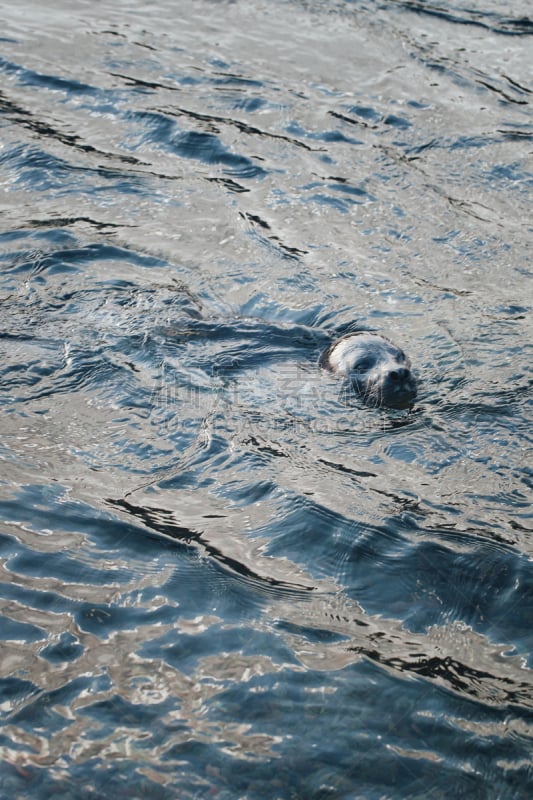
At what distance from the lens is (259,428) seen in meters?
5.33

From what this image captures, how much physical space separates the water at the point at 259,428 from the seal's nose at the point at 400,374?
19 cm

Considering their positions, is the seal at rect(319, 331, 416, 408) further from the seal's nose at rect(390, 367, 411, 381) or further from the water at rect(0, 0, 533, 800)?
the water at rect(0, 0, 533, 800)

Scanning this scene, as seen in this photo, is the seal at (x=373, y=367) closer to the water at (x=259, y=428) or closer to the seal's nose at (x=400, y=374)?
the seal's nose at (x=400, y=374)

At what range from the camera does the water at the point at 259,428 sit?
11.4 feet

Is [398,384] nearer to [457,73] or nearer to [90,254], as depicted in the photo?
[90,254]

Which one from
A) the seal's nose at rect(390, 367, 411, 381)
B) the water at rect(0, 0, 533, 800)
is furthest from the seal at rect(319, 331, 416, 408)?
the water at rect(0, 0, 533, 800)

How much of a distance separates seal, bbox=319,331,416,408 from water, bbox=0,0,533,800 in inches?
4.9

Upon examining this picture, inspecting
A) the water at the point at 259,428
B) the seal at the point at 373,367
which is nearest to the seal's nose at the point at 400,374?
the seal at the point at 373,367

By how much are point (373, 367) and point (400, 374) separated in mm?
174

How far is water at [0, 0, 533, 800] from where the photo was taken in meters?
3.49

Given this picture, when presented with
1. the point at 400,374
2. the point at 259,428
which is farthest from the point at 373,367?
the point at 259,428

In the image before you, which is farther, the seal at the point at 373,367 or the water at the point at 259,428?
the seal at the point at 373,367

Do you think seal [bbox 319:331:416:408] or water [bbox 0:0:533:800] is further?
seal [bbox 319:331:416:408]

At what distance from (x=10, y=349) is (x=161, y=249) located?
177 centimetres
